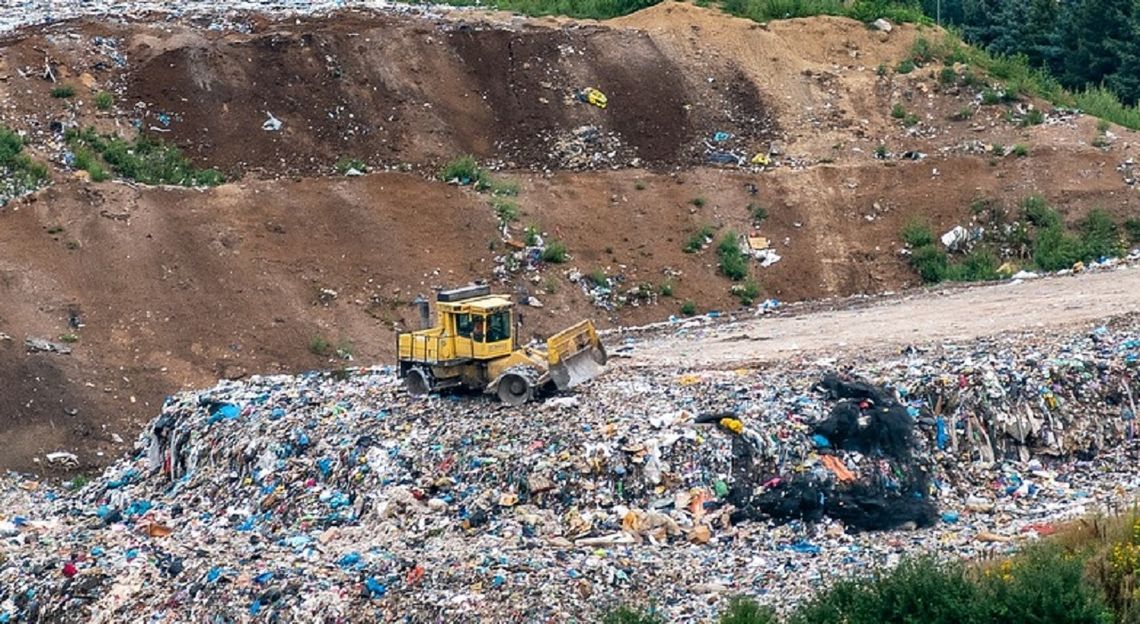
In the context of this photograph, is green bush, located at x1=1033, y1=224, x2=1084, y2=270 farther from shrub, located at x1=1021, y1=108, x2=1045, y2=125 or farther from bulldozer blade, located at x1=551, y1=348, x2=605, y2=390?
bulldozer blade, located at x1=551, y1=348, x2=605, y2=390

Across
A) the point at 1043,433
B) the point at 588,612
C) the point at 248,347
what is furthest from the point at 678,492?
the point at 248,347

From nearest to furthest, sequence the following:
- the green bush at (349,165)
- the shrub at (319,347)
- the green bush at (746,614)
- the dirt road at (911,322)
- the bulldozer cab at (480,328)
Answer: the green bush at (746,614), the bulldozer cab at (480,328), the dirt road at (911,322), the shrub at (319,347), the green bush at (349,165)

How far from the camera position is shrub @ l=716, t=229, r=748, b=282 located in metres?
24.6

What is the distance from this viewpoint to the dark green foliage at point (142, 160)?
25.3 m

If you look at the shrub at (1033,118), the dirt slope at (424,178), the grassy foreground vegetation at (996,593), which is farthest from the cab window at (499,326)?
the shrub at (1033,118)

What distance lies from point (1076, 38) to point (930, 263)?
40.1 feet

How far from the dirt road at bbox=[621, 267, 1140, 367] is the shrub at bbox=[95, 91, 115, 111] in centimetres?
1107

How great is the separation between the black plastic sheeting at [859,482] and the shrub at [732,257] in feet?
30.8

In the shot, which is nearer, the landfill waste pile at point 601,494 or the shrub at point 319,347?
the landfill waste pile at point 601,494

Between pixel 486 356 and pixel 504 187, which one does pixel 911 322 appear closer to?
pixel 486 356

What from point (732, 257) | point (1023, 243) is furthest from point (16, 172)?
point (1023, 243)

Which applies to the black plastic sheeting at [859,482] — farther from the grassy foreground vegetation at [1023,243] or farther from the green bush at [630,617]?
the grassy foreground vegetation at [1023,243]

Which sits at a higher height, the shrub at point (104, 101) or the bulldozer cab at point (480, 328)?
the shrub at point (104, 101)

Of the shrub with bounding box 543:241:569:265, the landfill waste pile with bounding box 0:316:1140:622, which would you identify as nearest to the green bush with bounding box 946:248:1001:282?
the shrub with bounding box 543:241:569:265
